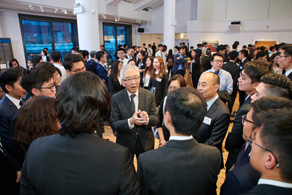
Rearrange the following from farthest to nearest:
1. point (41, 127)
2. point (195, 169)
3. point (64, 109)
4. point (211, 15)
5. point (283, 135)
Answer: point (211, 15) → point (41, 127) → point (195, 169) → point (64, 109) → point (283, 135)

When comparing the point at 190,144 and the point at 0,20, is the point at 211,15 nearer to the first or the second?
the point at 0,20

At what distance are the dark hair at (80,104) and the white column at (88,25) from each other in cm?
565

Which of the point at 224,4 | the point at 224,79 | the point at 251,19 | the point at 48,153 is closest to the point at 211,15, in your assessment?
the point at 224,4

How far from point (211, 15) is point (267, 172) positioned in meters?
13.3

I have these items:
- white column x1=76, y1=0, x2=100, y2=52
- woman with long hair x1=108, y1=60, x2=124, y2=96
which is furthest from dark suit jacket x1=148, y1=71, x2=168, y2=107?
white column x1=76, y1=0, x2=100, y2=52

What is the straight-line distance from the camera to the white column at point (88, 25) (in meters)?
5.78

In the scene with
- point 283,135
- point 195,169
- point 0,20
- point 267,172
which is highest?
point 0,20

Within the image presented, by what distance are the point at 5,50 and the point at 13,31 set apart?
111cm

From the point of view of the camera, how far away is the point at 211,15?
12.0 metres

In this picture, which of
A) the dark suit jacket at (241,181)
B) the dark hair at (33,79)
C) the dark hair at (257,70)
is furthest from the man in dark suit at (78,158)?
the dark hair at (257,70)

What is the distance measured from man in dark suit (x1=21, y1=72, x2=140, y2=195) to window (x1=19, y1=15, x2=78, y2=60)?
8.95 meters

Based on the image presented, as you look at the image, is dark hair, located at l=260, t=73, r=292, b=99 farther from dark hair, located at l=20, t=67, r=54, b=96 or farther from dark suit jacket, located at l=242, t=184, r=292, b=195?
dark hair, located at l=20, t=67, r=54, b=96

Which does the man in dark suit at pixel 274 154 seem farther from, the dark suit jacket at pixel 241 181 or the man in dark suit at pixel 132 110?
the man in dark suit at pixel 132 110

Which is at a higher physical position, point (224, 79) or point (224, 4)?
point (224, 4)
